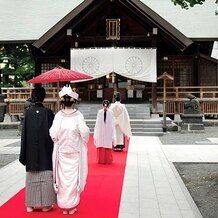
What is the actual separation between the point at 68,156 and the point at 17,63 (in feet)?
71.9

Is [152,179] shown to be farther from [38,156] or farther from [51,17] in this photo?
[51,17]

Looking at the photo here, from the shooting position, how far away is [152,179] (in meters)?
8.45

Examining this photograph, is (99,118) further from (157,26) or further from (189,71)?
(189,71)

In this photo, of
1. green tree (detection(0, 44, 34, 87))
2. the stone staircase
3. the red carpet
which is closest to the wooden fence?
the stone staircase

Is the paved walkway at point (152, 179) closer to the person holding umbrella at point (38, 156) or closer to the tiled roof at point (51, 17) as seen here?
the person holding umbrella at point (38, 156)

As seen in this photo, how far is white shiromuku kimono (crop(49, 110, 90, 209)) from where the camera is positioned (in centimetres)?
586

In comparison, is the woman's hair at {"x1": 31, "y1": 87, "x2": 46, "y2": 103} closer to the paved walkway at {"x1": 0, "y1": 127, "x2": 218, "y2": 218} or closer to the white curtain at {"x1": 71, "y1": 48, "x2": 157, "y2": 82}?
the paved walkway at {"x1": 0, "y1": 127, "x2": 218, "y2": 218}

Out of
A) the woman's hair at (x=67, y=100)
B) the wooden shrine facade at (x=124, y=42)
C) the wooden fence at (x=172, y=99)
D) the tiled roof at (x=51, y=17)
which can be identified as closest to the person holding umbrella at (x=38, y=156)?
the woman's hair at (x=67, y=100)

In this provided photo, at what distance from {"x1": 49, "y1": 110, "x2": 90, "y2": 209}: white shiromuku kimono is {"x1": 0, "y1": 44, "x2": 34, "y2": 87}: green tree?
20923mm

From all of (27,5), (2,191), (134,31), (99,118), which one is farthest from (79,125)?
(27,5)

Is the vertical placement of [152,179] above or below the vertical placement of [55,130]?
below

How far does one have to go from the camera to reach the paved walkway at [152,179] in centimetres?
615

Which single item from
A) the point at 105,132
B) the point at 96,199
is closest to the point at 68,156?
the point at 96,199

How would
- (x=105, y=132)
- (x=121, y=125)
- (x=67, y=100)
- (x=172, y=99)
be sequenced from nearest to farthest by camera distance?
1. (x=67, y=100)
2. (x=105, y=132)
3. (x=121, y=125)
4. (x=172, y=99)
